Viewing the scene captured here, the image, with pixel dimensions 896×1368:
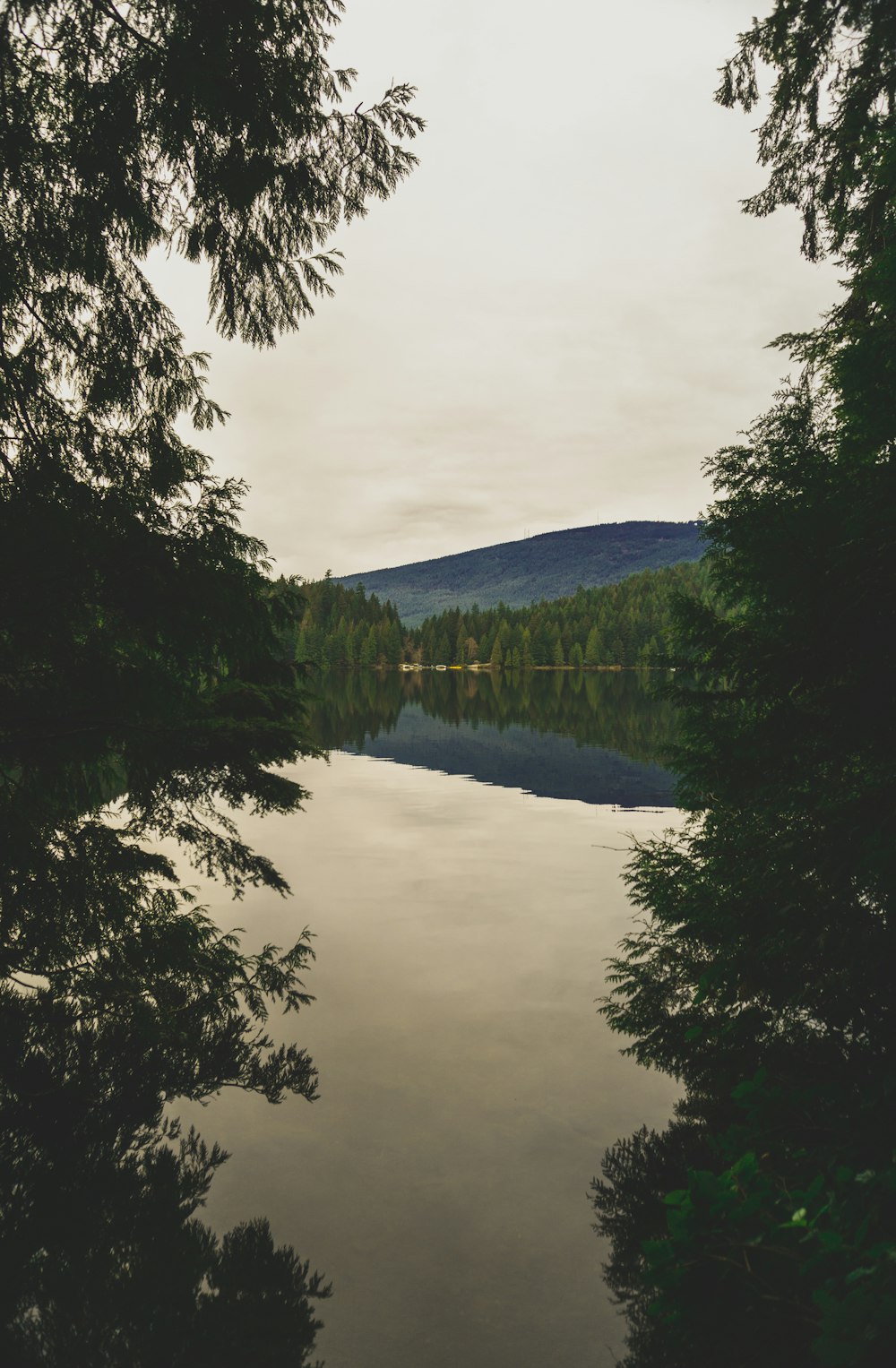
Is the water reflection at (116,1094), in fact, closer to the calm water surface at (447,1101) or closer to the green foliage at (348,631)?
the calm water surface at (447,1101)

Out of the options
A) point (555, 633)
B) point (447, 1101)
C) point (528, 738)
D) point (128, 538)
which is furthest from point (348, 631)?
point (128, 538)

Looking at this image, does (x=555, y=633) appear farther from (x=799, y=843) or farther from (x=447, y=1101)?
(x=799, y=843)

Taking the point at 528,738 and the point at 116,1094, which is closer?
the point at 116,1094

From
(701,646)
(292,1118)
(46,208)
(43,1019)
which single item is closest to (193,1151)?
(292,1118)

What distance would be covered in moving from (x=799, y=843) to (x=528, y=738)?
4134 cm

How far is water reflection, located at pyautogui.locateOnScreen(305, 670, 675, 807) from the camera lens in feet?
101

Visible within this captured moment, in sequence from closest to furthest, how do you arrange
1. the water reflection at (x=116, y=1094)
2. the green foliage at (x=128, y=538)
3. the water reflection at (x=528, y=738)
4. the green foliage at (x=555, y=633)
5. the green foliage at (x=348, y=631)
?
the green foliage at (x=128, y=538) < the water reflection at (x=116, y=1094) < the water reflection at (x=528, y=738) < the green foliage at (x=348, y=631) < the green foliage at (x=555, y=633)

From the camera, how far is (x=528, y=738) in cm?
4594

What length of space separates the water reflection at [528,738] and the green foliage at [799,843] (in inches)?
91.9

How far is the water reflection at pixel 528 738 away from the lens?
101ft

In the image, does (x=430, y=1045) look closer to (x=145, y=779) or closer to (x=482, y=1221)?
(x=482, y=1221)

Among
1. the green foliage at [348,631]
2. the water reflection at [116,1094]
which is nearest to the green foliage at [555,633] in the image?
the green foliage at [348,631]

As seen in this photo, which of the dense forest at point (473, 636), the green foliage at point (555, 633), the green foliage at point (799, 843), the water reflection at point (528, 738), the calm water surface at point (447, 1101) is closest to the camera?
the green foliage at point (799, 843)

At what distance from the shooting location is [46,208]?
4.77 meters
